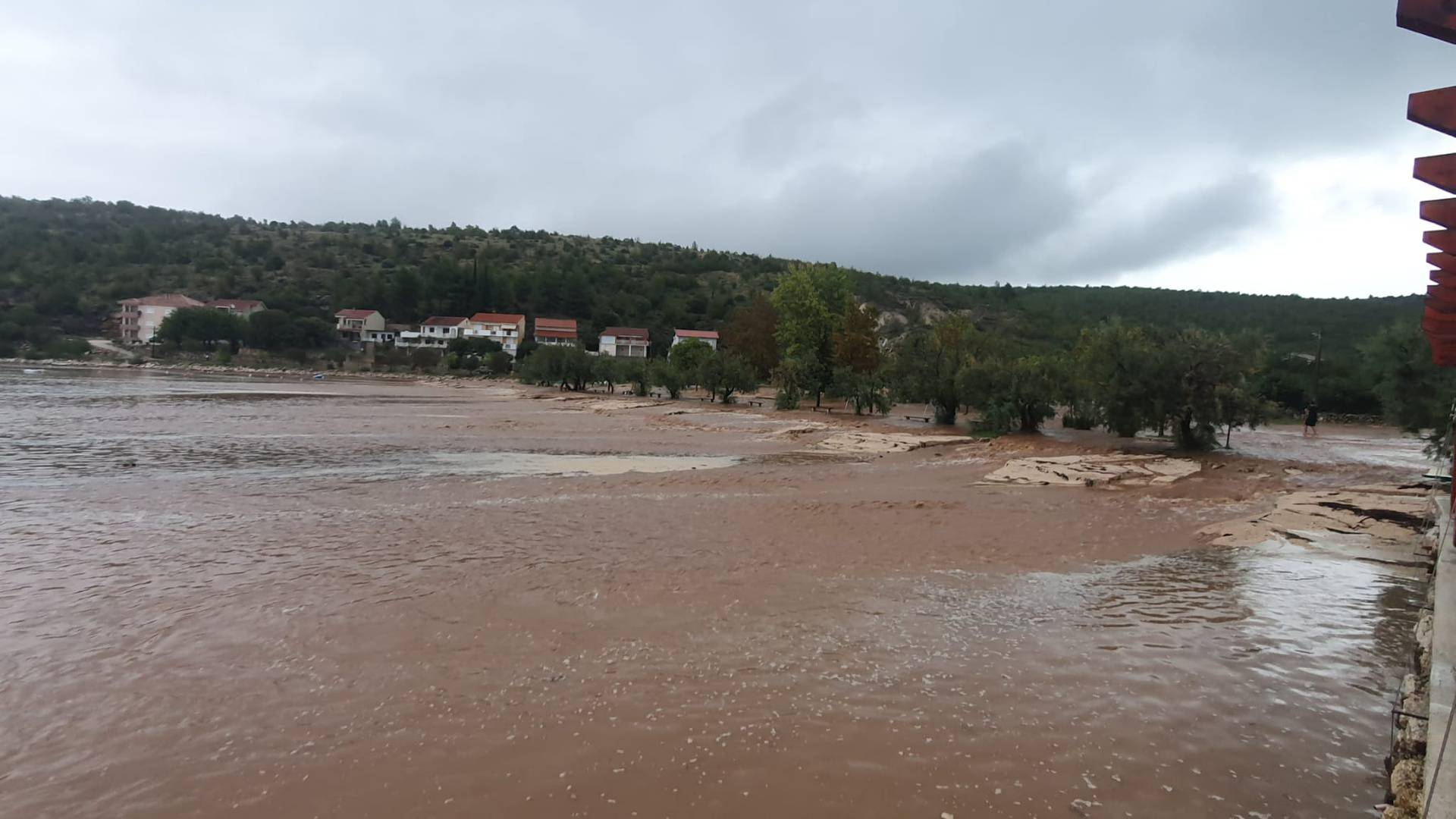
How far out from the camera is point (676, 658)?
6613 millimetres

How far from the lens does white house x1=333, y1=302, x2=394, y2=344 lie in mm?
111562

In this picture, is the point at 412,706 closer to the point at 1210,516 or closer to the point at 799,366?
the point at 1210,516

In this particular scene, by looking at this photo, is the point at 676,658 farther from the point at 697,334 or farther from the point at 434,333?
the point at 434,333

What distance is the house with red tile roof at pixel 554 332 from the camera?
113875mm

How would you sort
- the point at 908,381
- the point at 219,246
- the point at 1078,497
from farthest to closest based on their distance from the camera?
1. the point at 219,246
2. the point at 908,381
3. the point at 1078,497

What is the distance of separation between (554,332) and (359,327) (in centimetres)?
2925

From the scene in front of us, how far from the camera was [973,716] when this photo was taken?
546cm

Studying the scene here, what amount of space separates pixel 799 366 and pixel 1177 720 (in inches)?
1776

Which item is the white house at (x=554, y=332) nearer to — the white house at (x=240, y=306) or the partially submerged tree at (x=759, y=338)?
the white house at (x=240, y=306)

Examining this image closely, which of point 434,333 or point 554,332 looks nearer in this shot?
point 554,332

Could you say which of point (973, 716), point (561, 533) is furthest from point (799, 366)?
point (973, 716)

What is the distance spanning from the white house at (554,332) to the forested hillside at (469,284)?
3.65 metres

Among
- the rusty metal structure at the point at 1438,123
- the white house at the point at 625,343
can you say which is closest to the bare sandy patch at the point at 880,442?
the rusty metal structure at the point at 1438,123

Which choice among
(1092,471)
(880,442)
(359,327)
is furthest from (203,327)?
(1092,471)
